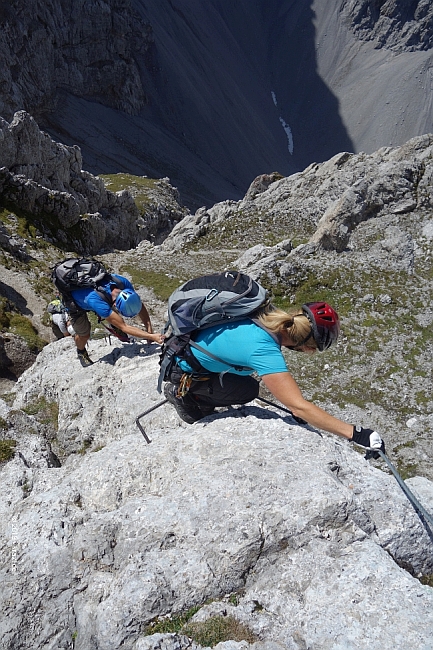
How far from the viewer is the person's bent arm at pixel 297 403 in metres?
5.73

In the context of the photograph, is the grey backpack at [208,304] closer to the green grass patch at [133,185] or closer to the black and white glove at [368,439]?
the black and white glove at [368,439]

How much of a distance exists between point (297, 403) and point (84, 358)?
8.39 m

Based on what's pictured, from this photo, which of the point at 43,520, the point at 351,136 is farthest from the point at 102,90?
the point at 43,520

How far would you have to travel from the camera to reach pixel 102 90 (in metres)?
Answer: 144

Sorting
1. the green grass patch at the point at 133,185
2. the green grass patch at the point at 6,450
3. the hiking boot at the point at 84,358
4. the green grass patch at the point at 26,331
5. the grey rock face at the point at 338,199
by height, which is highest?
the green grass patch at the point at 6,450

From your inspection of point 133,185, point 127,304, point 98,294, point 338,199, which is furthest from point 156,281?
point 133,185

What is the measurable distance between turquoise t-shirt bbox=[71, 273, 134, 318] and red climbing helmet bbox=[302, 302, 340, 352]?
247 inches

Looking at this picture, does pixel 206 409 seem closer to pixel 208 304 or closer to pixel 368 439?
pixel 208 304

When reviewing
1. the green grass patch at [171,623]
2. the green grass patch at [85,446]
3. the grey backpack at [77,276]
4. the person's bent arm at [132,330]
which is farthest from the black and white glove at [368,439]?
the grey backpack at [77,276]

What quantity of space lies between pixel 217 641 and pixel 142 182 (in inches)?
4206

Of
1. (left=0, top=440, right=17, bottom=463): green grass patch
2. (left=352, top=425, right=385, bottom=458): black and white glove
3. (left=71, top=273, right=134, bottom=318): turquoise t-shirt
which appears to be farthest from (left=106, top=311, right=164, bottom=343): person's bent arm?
(left=352, top=425, right=385, bottom=458): black and white glove

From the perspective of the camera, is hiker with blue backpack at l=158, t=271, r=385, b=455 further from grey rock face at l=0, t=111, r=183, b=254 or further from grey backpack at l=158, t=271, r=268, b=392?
grey rock face at l=0, t=111, r=183, b=254

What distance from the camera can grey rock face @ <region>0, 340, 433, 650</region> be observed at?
5266 mm

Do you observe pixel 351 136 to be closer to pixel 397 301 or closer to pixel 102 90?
pixel 102 90
